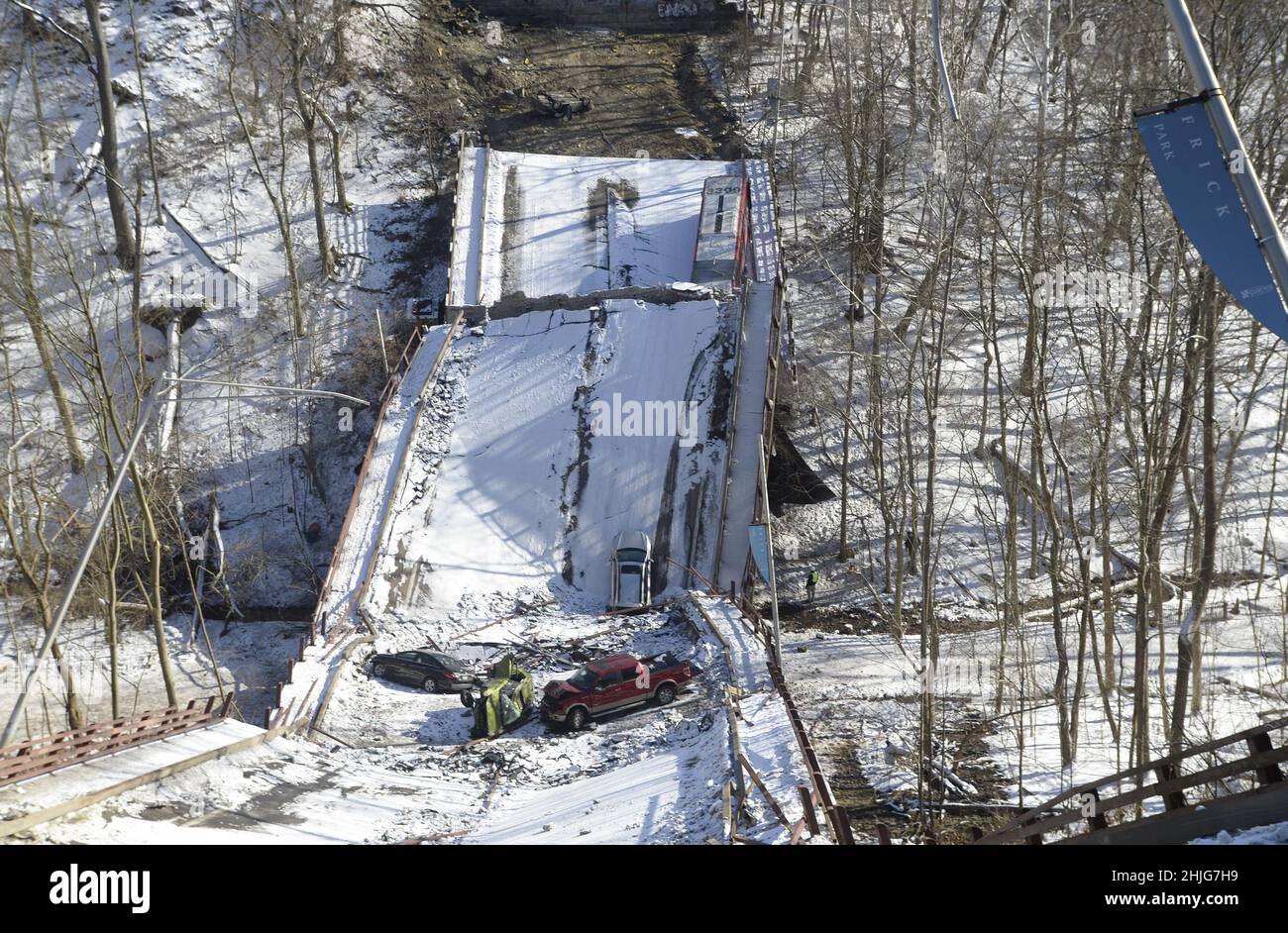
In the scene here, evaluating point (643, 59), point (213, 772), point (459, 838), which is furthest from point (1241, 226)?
point (643, 59)

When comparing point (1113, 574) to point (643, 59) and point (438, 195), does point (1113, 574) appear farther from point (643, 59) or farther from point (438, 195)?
point (643, 59)

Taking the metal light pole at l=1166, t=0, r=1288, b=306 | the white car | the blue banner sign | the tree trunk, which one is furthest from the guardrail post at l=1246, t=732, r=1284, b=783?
the tree trunk

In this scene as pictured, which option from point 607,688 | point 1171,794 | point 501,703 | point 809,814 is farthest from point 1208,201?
point 501,703

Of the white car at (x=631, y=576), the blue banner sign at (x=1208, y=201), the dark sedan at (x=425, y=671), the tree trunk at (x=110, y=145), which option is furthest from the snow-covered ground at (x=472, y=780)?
the tree trunk at (x=110, y=145)

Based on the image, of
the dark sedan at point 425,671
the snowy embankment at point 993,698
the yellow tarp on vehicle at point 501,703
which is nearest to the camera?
the snowy embankment at point 993,698

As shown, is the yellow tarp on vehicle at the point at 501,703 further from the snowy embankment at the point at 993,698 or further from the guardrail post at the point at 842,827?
the guardrail post at the point at 842,827

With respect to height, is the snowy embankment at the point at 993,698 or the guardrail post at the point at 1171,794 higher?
the guardrail post at the point at 1171,794
